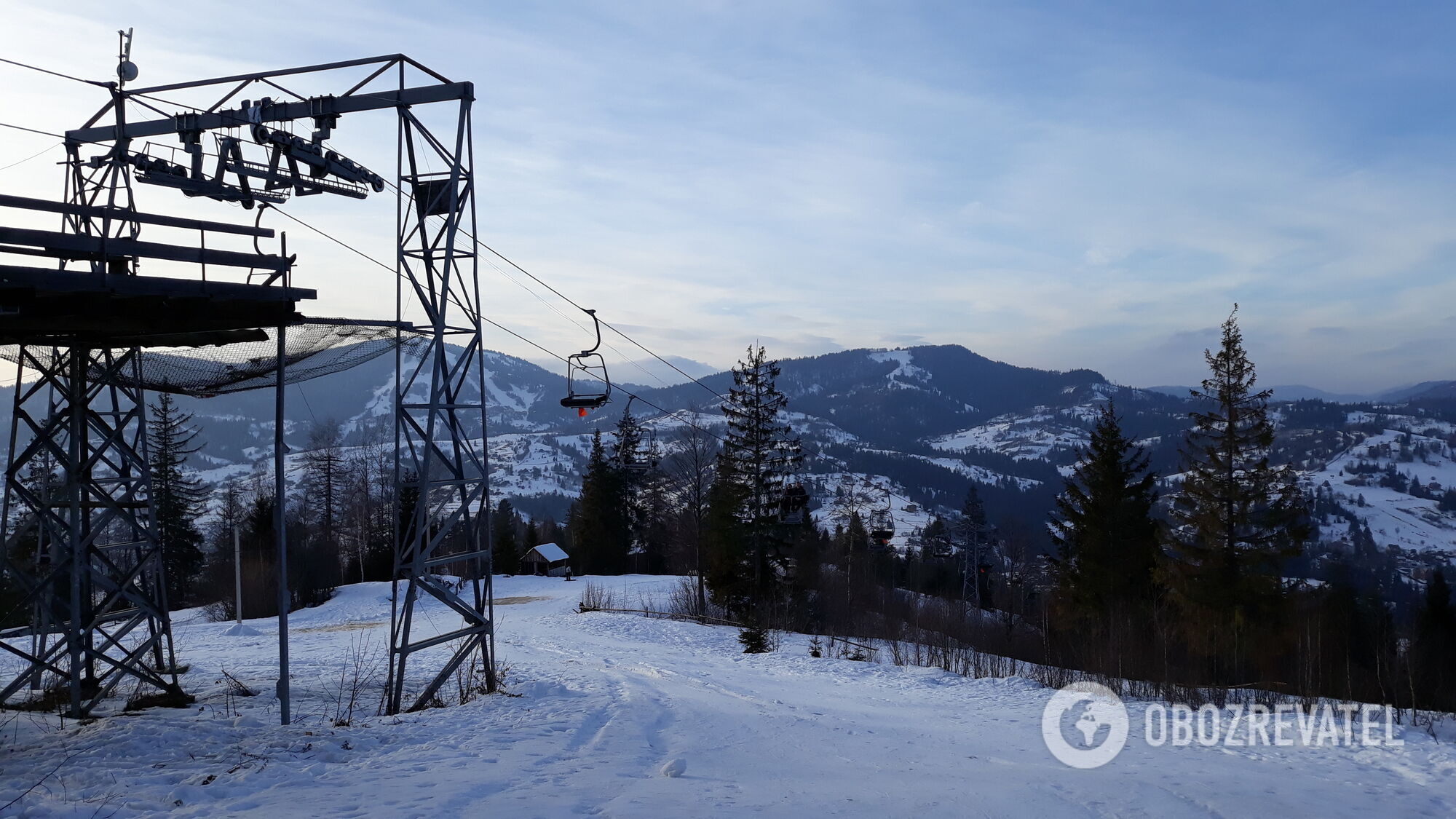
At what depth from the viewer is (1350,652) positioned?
108ft

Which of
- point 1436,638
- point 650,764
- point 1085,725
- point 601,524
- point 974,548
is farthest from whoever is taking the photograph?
point 601,524

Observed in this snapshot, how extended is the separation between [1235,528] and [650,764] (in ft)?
77.0

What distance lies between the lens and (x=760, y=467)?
115 feet

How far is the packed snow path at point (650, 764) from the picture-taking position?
678cm

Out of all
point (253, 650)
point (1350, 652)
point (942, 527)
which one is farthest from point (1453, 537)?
point (253, 650)

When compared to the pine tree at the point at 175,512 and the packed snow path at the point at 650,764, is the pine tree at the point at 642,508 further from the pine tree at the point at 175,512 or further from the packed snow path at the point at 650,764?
the packed snow path at the point at 650,764

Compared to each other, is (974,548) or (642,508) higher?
(642,508)

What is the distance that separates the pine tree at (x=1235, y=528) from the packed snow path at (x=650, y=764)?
47.8 ft

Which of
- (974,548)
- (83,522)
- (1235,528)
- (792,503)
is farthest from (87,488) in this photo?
(974,548)

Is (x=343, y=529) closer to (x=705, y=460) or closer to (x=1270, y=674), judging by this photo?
(x=705, y=460)

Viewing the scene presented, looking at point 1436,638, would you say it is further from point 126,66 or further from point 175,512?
point 175,512

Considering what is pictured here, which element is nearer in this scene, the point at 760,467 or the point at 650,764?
the point at 650,764

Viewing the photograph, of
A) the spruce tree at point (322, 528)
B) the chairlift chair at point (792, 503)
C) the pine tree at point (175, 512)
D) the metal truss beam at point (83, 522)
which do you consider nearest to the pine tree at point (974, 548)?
the chairlift chair at point (792, 503)

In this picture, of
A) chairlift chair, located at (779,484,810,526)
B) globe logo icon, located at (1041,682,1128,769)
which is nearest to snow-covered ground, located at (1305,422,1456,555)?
chairlift chair, located at (779,484,810,526)
